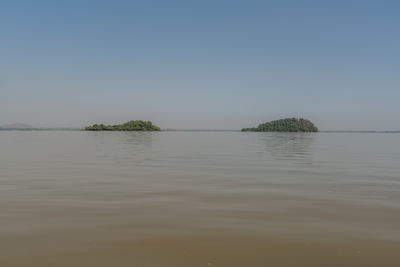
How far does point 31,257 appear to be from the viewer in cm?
449

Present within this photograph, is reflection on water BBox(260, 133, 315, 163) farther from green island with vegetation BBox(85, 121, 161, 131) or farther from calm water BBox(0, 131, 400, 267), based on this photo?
green island with vegetation BBox(85, 121, 161, 131)

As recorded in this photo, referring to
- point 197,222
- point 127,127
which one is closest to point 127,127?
point 127,127

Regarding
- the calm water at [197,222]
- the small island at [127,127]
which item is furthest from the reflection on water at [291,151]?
the small island at [127,127]

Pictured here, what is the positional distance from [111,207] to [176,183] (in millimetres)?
3773

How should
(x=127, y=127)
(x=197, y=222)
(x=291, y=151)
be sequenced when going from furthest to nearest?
(x=127, y=127)
(x=291, y=151)
(x=197, y=222)

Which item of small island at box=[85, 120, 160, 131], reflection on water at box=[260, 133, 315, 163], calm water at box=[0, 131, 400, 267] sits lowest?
calm water at box=[0, 131, 400, 267]

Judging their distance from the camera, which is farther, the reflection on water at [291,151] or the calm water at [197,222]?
the reflection on water at [291,151]

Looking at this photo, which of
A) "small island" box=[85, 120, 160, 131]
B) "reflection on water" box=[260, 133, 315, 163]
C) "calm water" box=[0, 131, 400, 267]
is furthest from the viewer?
"small island" box=[85, 120, 160, 131]

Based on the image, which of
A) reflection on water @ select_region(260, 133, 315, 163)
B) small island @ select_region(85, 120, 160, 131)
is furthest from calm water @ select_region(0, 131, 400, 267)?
small island @ select_region(85, 120, 160, 131)

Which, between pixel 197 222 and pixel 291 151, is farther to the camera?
pixel 291 151

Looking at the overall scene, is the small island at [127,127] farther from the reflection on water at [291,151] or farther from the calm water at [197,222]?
the calm water at [197,222]

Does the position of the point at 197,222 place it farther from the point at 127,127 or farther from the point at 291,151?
the point at 127,127

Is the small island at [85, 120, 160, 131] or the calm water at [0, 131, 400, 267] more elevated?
the small island at [85, 120, 160, 131]

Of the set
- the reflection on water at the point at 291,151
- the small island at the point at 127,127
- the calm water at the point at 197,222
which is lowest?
the calm water at the point at 197,222
